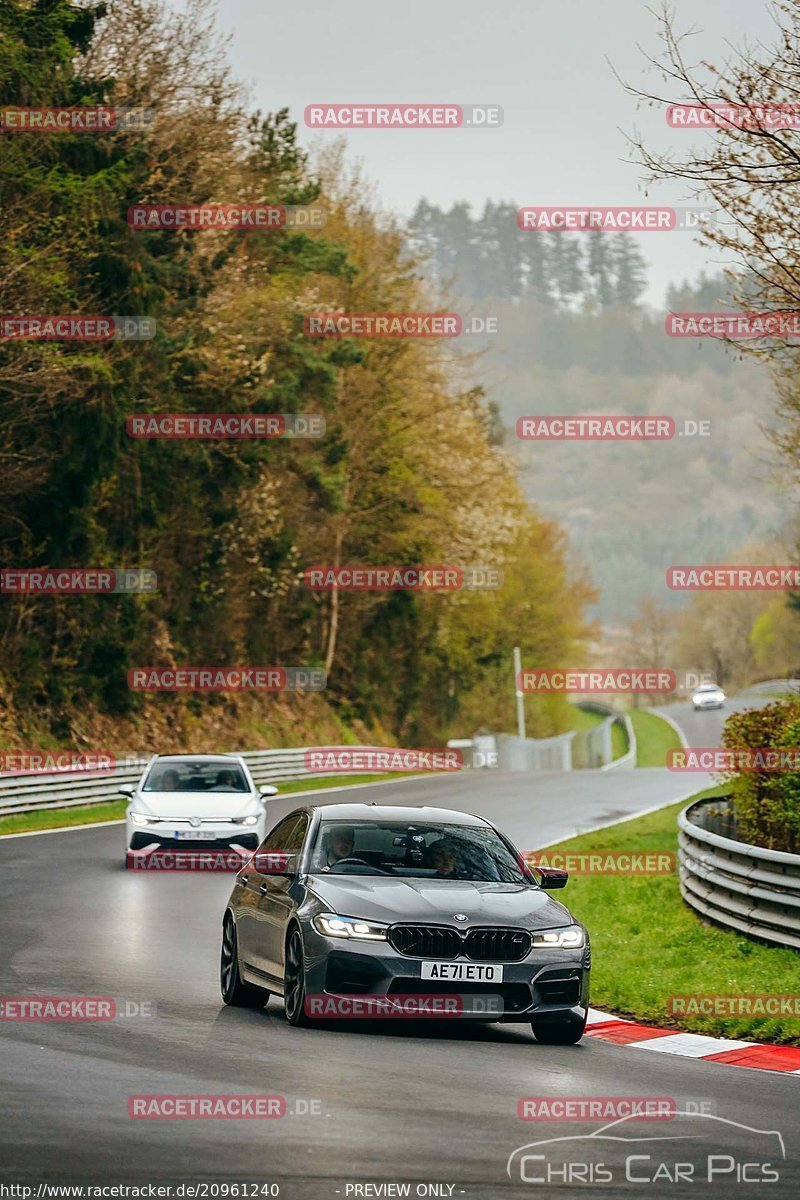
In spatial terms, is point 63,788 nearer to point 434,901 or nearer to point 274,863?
point 274,863

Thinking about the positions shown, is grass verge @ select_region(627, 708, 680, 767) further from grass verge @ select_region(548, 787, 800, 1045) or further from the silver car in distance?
grass verge @ select_region(548, 787, 800, 1045)

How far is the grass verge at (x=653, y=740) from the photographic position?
261ft

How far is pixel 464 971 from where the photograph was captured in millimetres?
10891

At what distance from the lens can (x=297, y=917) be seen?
11227 millimetres

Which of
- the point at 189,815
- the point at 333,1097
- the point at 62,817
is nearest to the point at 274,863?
the point at 333,1097

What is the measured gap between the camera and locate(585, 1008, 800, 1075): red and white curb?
11250 mm

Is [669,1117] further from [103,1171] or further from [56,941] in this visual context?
[56,941]

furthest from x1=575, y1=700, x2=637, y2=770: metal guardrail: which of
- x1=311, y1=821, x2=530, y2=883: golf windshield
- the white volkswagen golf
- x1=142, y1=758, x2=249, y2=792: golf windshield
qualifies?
x1=311, y1=821, x2=530, y2=883: golf windshield

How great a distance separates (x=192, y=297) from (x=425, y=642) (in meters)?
26.0

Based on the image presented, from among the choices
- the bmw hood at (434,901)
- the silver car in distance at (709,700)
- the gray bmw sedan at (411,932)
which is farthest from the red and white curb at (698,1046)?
the silver car in distance at (709,700)

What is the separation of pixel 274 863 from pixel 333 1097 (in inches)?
147

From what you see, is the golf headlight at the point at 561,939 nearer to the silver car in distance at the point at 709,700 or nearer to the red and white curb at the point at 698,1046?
the red and white curb at the point at 698,1046

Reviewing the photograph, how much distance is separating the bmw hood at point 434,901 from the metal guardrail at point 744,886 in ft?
11.6

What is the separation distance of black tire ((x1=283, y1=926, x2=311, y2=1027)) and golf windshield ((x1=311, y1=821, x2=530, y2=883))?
588 millimetres
